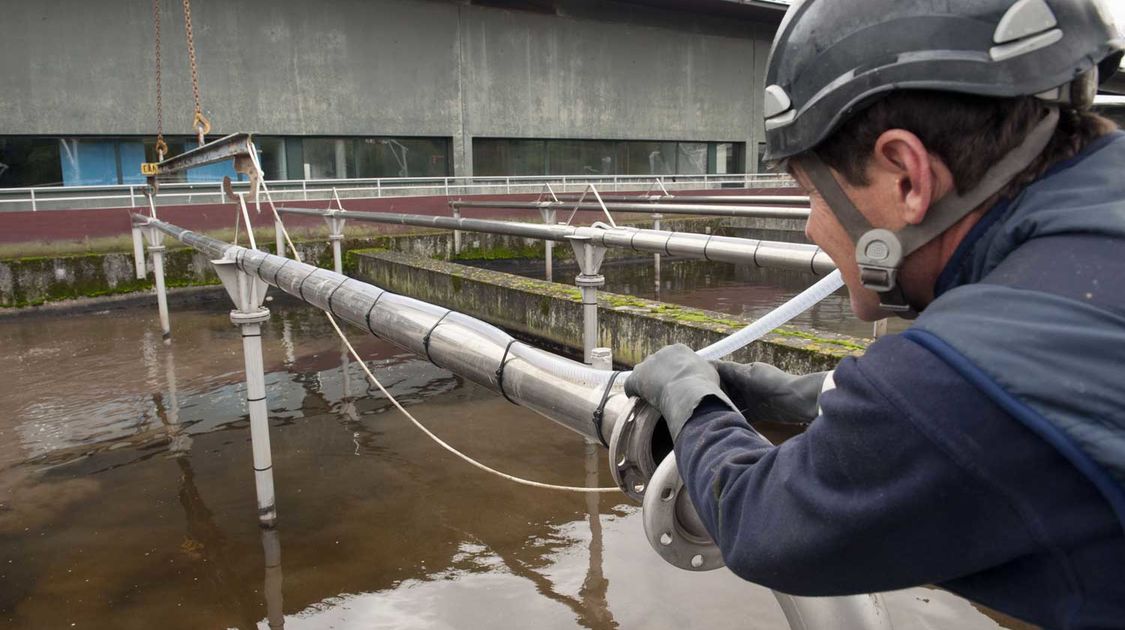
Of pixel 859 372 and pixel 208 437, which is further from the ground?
pixel 859 372

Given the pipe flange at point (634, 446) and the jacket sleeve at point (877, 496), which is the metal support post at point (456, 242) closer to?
the pipe flange at point (634, 446)

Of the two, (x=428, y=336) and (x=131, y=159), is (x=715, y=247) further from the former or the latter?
(x=131, y=159)

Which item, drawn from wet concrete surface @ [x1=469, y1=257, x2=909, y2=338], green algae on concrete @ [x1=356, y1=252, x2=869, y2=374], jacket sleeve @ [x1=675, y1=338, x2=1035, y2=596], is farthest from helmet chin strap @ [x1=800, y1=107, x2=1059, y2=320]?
wet concrete surface @ [x1=469, y1=257, x2=909, y2=338]

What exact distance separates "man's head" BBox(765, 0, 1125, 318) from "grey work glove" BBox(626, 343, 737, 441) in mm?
259

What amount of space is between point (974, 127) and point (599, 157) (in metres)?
25.0

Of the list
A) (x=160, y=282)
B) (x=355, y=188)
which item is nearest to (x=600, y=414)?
(x=160, y=282)

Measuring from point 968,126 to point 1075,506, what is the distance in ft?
1.37

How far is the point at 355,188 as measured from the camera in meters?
18.8

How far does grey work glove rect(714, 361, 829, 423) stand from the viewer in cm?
124

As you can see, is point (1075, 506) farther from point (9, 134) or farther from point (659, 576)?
point (9, 134)

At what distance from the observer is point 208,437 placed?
5738 millimetres

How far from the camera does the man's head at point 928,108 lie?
2.75ft

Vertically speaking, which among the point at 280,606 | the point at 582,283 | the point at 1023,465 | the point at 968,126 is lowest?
the point at 280,606

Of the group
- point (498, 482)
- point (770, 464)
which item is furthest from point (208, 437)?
point (770, 464)
